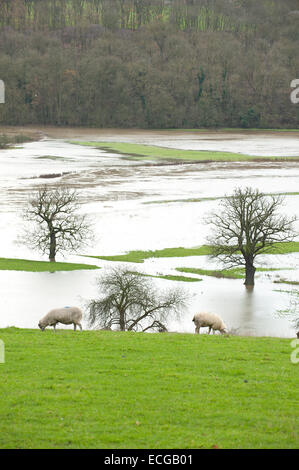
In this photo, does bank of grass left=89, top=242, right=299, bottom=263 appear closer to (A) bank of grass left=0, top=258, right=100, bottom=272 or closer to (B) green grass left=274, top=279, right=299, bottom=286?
(A) bank of grass left=0, top=258, right=100, bottom=272

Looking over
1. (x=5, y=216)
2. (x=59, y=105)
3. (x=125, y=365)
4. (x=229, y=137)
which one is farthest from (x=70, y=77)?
(x=125, y=365)

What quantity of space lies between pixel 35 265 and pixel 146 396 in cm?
2989

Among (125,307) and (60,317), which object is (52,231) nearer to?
(125,307)

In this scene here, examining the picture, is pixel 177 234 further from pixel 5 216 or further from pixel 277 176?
pixel 277 176

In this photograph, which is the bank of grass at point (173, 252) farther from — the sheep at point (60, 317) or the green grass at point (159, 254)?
the sheep at point (60, 317)

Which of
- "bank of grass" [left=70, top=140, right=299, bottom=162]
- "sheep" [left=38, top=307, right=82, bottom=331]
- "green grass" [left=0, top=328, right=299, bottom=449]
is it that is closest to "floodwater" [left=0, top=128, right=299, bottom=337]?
"bank of grass" [left=70, top=140, right=299, bottom=162]

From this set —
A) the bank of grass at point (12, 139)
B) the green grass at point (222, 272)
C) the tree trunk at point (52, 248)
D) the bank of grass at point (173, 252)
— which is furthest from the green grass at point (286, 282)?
the bank of grass at point (12, 139)

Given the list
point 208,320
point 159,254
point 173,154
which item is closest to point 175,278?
point 159,254

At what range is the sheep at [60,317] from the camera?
66.3 feet

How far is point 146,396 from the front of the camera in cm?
1097

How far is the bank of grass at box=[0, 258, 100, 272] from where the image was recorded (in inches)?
1532

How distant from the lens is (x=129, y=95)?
144000 mm

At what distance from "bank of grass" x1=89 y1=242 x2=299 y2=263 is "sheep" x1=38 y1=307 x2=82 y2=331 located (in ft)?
64.9

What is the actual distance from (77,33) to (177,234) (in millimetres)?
150250
